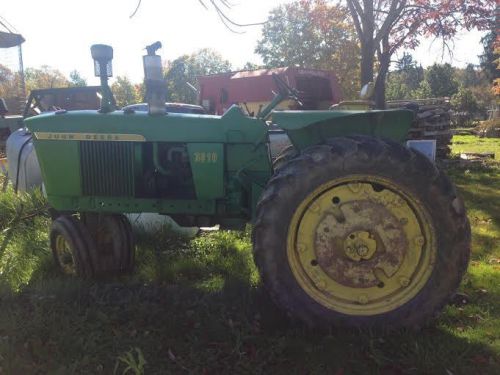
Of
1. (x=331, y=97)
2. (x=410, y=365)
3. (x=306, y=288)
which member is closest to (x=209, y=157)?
(x=306, y=288)

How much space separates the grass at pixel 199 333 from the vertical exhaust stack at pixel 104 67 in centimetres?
136

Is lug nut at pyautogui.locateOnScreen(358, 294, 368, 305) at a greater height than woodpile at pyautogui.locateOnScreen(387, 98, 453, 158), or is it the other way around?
woodpile at pyautogui.locateOnScreen(387, 98, 453, 158)

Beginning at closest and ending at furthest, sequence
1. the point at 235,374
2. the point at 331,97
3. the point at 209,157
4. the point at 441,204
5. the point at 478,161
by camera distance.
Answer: the point at 235,374 → the point at 441,204 → the point at 209,157 → the point at 478,161 → the point at 331,97

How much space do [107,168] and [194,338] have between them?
1.57 m

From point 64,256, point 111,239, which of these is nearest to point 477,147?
point 111,239

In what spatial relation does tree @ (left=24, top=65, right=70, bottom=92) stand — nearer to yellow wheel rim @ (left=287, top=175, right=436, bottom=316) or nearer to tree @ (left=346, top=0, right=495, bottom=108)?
tree @ (left=346, top=0, right=495, bottom=108)

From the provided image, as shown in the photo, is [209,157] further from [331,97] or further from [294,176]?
[331,97]

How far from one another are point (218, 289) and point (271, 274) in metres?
0.95

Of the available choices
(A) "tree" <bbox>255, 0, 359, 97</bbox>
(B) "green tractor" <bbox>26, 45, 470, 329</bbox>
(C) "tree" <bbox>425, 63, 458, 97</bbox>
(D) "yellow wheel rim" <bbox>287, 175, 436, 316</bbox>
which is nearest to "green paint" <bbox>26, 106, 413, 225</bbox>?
(B) "green tractor" <bbox>26, 45, 470, 329</bbox>

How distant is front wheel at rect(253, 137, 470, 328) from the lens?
266 centimetres

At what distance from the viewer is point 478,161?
10.9 metres

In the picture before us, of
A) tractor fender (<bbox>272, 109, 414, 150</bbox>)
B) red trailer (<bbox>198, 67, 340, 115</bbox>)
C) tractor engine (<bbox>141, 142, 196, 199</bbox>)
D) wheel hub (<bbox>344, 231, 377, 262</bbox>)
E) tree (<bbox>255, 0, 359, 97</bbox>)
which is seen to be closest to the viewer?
wheel hub (<bbox>344, 231, 377, 262</bbox>)

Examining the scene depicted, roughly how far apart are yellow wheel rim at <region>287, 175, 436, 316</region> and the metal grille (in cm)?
154

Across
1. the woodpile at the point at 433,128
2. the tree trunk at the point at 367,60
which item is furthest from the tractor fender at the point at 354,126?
the woodpile at the point at 433,128
